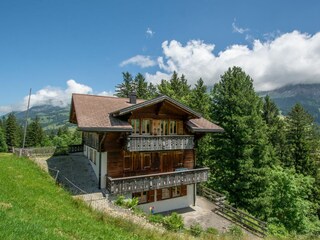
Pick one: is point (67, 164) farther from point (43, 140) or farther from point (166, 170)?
point (43, 140)

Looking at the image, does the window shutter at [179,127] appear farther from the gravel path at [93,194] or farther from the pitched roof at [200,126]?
the gravel path at [93,194]

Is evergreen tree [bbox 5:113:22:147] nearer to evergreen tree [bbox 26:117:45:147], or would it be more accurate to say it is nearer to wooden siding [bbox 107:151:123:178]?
evergreen tree [bbox 26:117:45:147]

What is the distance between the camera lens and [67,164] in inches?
1051

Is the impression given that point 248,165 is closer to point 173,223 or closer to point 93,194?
point 173,223

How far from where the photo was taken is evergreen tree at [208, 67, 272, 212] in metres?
28.8

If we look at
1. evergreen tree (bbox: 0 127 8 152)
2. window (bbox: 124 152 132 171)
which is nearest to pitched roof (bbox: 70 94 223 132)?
window (bbox: 124 152 132 171)

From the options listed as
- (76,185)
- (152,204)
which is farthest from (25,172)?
(152,204)

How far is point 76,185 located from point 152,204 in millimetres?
6663

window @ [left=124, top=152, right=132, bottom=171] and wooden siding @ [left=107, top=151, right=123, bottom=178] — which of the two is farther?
window @ [left=124, top=152, right=132, bottom=171]

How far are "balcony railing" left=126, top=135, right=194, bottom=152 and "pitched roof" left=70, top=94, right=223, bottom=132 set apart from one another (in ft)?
3.38

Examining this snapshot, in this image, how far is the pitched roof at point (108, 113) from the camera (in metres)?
20.6

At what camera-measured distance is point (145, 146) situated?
2178 cm

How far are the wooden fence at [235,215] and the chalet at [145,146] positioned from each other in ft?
8.05

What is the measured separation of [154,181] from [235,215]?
7.94 meters
